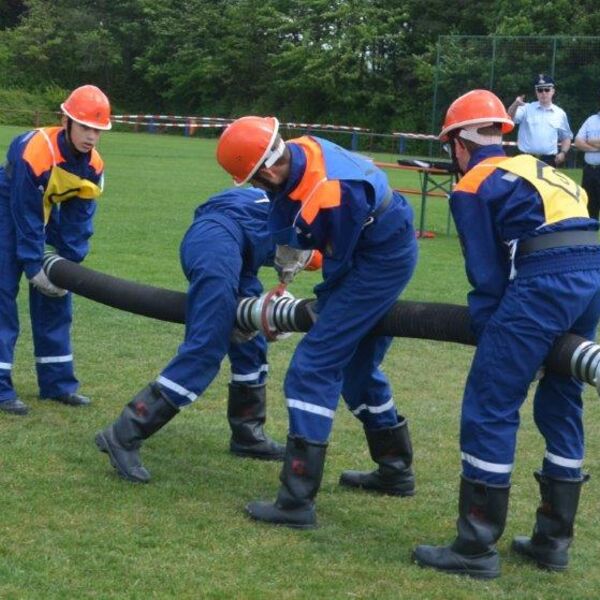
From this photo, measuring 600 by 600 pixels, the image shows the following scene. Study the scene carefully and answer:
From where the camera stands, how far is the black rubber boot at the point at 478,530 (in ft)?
15.6

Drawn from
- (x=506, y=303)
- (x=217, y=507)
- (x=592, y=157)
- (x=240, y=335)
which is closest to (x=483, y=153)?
(x=506, y=303)

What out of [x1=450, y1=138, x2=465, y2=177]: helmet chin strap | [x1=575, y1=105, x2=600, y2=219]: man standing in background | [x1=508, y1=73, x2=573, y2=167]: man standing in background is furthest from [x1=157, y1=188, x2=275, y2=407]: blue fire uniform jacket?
[x1=508, y1=73, x2=573, y2=167]: man standing in background

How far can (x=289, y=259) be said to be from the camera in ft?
18.2

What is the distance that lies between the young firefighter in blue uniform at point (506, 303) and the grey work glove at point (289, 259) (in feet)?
3.08

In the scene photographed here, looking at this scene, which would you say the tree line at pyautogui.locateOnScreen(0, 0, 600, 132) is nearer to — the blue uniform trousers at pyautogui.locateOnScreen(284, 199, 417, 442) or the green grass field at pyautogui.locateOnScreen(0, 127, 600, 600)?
the green grass field at pyautogui.locateOnScreen(0, 127, 600, 600)

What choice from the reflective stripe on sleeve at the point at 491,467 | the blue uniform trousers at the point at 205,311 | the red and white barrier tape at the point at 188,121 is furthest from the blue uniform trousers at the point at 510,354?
the red and white barrier tape at the point at 188,121

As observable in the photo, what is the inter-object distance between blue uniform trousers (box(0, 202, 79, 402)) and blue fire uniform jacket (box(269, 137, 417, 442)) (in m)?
2.27

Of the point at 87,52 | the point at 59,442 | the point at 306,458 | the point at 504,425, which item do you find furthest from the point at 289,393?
the point at 87,52

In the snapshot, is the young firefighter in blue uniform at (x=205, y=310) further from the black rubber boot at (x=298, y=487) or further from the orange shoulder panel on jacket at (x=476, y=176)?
the orange shoulder panel on jacket at (x=476, y=176)

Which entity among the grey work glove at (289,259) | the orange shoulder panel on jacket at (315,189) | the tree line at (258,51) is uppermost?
the orange shoulder panel on jacket at (315,189)

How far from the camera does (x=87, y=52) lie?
5462 cm

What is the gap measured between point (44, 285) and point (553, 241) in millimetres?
3422

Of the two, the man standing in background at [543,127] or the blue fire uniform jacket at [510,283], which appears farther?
the man standing in background at [543,127]

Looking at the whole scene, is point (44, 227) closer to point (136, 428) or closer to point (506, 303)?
point (136, 428)
